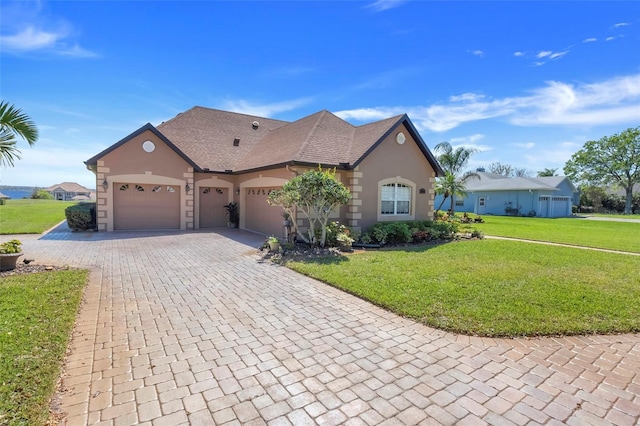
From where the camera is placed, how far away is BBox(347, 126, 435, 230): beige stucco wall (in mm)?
13805

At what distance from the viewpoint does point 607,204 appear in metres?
46.3

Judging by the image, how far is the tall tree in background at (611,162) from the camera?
43094 millimetres

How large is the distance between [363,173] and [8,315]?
1167 cm

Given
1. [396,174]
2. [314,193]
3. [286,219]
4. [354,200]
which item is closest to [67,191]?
[286,219]

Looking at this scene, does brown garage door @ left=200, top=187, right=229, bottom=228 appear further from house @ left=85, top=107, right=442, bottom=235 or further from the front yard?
the front yard

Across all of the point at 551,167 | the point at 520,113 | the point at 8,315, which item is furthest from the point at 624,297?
the point at 551,167

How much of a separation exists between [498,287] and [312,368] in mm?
5213

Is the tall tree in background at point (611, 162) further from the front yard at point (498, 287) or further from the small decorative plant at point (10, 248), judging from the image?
the small decorative plant at point (10, 248)

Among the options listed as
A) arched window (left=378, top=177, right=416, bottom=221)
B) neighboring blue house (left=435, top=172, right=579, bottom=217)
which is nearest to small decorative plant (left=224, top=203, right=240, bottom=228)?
arched window (left=378, top=177, right=416, bottom=221)

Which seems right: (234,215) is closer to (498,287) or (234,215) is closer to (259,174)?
(259,174)

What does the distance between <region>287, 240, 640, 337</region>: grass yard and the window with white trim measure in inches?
151

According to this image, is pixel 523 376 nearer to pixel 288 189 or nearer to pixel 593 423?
pixel 593 423

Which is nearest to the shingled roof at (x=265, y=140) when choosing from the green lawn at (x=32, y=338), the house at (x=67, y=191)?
the green lawn at (x=32, y=338)

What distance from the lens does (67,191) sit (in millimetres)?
69938
